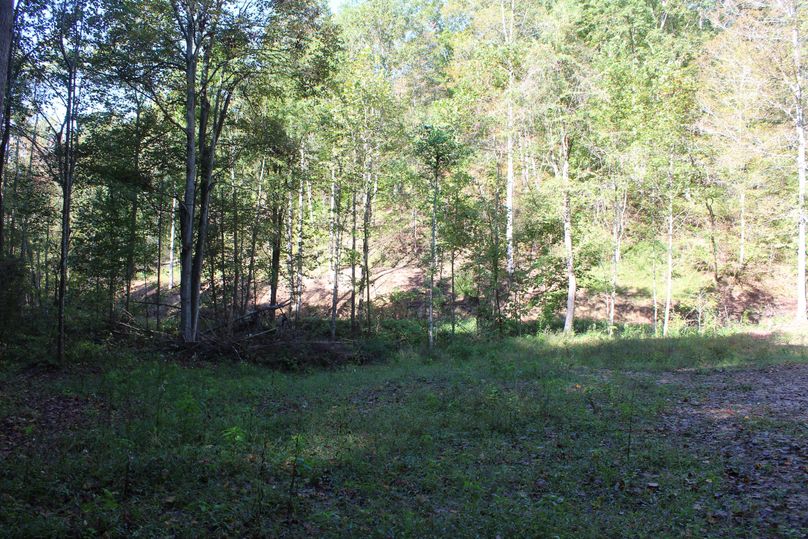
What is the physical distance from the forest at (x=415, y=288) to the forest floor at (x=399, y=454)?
0.18 feet

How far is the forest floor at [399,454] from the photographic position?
4.69 metres

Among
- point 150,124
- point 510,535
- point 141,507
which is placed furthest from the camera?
point 150,124

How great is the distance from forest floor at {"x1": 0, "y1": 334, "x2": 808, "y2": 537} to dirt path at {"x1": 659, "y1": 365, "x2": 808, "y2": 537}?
36 millimetres

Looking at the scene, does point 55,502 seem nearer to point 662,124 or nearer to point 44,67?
point 44,67

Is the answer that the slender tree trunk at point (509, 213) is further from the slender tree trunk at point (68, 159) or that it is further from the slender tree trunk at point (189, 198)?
the slender tree trunk at point (68, 159)

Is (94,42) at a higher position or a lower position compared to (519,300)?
higher

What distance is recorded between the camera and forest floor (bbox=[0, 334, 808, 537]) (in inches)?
185

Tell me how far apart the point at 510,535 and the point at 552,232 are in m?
20.6

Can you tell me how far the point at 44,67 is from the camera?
1304cm

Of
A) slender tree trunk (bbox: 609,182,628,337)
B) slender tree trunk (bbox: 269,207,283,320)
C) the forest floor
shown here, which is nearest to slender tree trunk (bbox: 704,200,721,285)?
slender tree trunk (bbox: 609,182,628,337)

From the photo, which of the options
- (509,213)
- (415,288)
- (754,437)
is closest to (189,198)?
(509,213)

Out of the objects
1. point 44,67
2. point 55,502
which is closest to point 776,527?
point 55,502

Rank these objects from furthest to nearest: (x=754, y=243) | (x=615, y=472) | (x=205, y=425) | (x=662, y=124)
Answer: (x=754, y=243) → (x=662, y=124) → (x=205, y=425) → (x=615, y=472)

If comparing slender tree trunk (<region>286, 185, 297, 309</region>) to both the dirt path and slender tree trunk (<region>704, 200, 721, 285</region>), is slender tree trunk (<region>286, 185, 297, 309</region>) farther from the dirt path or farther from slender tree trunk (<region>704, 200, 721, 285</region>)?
slender tree trunk (<region>704, 200, 721, 285</region>)
